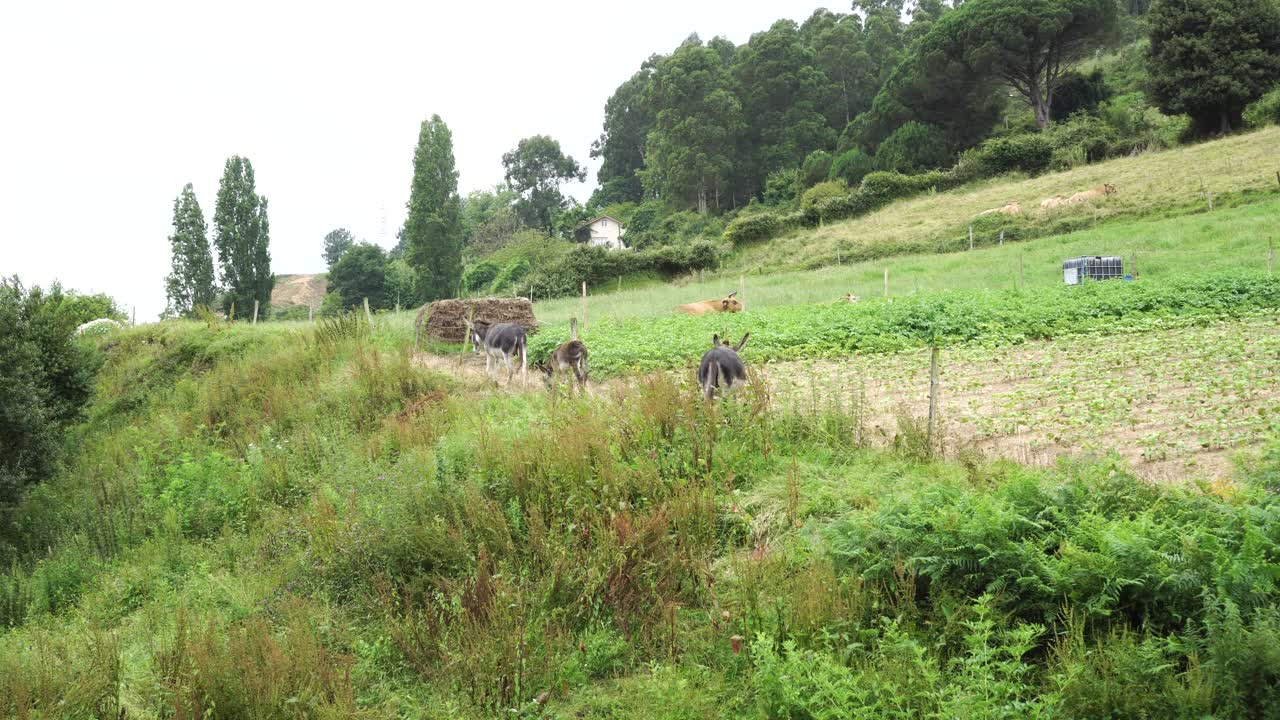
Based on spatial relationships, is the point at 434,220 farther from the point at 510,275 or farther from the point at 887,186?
the point at 887,186

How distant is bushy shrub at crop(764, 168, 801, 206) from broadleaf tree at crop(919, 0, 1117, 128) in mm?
13117

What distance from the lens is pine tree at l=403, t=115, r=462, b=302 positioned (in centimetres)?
4397

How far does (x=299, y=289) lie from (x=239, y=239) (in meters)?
49.6

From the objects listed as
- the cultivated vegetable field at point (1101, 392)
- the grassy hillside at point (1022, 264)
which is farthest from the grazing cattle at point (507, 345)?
the grassy hillside at point (1022, 264)

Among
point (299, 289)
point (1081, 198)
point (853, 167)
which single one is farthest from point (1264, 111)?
point (299, 289)

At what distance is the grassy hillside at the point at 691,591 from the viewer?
4535 millimetres

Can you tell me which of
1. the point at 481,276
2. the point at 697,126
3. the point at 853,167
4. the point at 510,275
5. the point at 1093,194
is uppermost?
the point at 697,126

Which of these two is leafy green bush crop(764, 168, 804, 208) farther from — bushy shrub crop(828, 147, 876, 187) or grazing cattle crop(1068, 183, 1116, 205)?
grazing cattle crop(1068, 183, 1116, 205)

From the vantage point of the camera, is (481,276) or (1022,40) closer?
(1022,40)

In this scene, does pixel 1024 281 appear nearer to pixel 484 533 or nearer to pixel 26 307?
pixel 484 533

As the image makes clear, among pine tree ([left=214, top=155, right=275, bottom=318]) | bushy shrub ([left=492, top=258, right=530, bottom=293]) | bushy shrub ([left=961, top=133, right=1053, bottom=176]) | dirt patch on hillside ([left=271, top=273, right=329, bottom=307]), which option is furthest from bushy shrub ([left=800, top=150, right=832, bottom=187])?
dirt patch on hillside ([left=271, top=273, right=329, bottom=307])

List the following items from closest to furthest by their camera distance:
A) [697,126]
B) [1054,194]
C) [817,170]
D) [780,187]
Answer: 1. [1054,194]
2. [817,170]
3. [780,187]
4. [697,126]

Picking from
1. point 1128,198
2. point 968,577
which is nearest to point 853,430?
point 968,577

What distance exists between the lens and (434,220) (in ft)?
143
